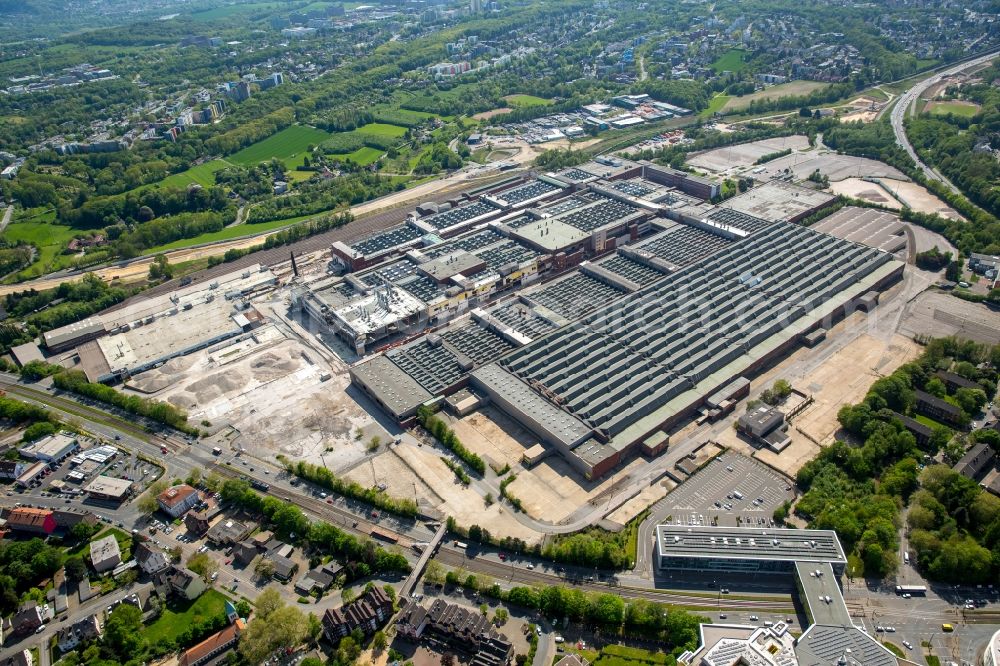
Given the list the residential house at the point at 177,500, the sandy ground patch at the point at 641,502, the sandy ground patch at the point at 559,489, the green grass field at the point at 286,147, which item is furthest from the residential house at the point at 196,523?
the green grass field at the point at 286,147

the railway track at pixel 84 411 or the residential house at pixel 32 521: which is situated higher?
the residential house at pixel 32 521

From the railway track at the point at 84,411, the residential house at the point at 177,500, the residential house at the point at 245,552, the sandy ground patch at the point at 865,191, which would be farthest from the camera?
the sandy ground patch at the point at 865,191

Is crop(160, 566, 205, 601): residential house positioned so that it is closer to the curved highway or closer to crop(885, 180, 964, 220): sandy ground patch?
crop(885, 180, 964, 220): sandy ground patch

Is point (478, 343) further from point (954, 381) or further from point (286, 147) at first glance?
point (286, 147)

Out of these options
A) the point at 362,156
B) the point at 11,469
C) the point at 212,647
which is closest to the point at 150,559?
the point at 212,647

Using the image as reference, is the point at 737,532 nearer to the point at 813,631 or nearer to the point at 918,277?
the point at 813,631

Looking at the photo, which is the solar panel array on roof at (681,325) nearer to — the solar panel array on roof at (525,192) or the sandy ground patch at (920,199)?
the sandy ground patch at (920,199)
